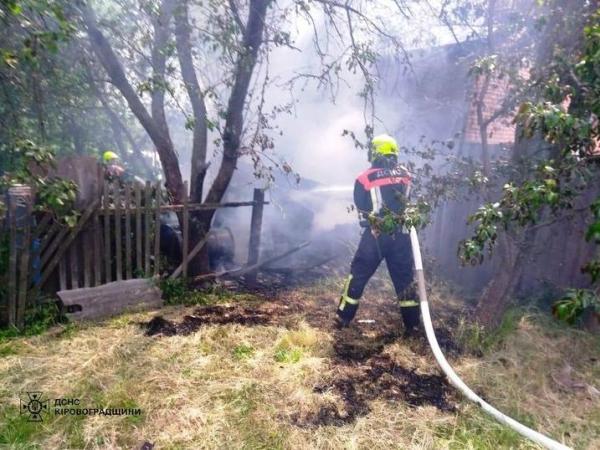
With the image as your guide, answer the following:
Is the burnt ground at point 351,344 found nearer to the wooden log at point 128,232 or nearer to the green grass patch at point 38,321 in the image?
the wooden log at point 128,232

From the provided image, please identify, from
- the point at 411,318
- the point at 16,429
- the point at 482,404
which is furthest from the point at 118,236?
the point at 482,404

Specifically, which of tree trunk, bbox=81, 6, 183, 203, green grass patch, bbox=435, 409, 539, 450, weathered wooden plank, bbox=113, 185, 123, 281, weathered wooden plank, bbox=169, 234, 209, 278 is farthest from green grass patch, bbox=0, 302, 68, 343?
green grass patch, bbox=435, 409, 539, 450

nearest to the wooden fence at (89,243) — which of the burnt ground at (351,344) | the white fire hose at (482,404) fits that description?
the burnt ground at (351,344)

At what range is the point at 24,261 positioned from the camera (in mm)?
4070

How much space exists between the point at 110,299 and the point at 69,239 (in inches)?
30.9

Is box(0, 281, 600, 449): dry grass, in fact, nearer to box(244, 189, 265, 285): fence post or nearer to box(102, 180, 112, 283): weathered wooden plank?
box(102, 180, 112, 283): weathered wooden plank

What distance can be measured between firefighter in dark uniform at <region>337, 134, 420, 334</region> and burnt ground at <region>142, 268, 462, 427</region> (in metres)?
0.28

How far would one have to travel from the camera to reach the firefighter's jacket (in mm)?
4516

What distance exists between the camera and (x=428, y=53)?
9.70m

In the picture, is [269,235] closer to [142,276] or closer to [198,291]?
[198,291]

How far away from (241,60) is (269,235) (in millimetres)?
4276

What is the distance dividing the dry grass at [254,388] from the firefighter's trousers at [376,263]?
0.43 meters

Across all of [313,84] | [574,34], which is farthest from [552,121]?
[313,84]

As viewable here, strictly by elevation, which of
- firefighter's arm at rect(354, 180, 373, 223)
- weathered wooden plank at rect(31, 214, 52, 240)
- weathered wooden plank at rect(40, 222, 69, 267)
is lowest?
weathered wooden plank at rect(40, 222, 69, 267)
